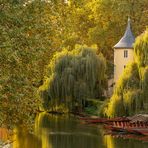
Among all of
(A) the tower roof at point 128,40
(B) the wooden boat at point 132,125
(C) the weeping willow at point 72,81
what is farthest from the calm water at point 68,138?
(A) the tower roof at point 128,40

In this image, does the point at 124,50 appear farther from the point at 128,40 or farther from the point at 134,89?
the point at 134,89

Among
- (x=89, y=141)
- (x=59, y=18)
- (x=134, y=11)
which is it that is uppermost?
(x=134, y=11)

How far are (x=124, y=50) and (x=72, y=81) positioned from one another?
659 centimetres

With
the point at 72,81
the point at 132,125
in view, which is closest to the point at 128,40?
the point at 72,81

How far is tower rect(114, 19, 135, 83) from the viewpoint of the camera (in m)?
37.9

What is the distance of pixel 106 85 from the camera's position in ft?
117

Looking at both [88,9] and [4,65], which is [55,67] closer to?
[88,9]

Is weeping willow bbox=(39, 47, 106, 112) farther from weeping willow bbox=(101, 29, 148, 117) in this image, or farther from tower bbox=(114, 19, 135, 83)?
weeping willow bbox=(101, 29, 148, 117)

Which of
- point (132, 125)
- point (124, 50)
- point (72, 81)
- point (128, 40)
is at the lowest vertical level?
point (132, 125)

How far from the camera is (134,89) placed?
90.4ft

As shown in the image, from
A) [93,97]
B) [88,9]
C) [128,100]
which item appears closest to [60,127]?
[128,100]

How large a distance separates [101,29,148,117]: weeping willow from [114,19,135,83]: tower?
905 centimetres

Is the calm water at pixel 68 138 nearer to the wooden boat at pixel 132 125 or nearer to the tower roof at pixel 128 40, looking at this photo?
the wooden boat at pixel 132 125

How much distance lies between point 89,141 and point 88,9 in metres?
25.2
